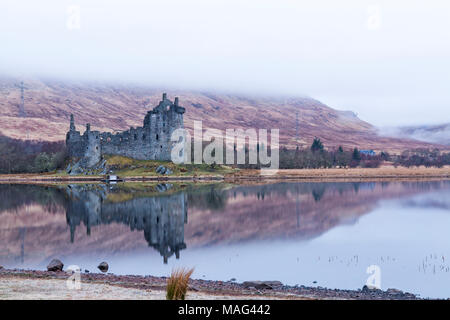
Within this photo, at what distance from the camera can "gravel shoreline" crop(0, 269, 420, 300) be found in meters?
Result: 12.8

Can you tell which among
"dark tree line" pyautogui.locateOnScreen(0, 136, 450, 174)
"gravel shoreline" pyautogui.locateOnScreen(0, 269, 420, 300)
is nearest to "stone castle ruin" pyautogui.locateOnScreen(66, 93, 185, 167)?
"dark tree line" pyautogui.locateOnScreen(0, 136, 450, 174)

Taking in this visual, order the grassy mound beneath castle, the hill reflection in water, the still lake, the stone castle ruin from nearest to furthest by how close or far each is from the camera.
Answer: the still lake, the hill reflection in water, the grassy mound beneath castle, the stone castle ruin

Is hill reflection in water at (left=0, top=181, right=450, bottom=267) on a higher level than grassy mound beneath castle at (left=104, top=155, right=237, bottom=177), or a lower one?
lower

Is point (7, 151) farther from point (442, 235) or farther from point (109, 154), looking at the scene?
point (442, 235)

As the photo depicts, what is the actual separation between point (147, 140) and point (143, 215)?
54541mm

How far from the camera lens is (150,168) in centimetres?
8300

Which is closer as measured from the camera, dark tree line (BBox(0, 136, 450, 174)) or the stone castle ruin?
the stone castle ruin

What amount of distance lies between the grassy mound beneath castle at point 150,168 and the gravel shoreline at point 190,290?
6473 cm

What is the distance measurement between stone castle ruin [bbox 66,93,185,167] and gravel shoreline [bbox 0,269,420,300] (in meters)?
71.3

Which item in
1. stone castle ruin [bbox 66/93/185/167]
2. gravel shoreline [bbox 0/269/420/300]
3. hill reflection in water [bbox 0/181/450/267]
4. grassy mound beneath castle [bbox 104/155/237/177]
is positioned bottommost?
hill reflection in water [bbox 0/181/450/267]

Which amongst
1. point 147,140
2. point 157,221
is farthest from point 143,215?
point 147,140

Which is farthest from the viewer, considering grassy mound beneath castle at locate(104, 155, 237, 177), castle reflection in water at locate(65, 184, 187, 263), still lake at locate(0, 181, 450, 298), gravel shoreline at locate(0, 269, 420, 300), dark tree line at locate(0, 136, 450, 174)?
dark tree line at locate(0, 136, 450, 174)

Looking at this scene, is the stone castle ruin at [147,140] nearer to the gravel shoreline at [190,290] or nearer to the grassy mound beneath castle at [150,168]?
the grassy mound beneath castle at [150,168]

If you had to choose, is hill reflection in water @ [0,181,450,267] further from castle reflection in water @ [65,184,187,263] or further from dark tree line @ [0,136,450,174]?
dark tree line @ [0,136,450,174]
